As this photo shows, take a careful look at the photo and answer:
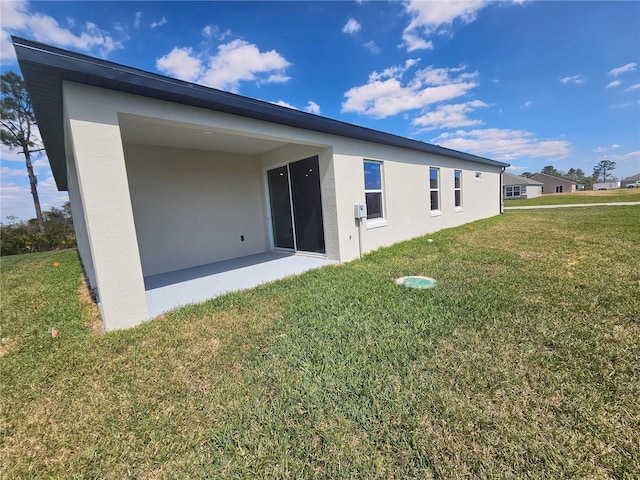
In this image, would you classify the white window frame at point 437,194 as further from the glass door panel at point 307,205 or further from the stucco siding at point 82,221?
the stucco siding at point 82,221

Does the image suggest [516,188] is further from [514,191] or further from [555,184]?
[555,184]

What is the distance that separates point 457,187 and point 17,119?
89.9 ft

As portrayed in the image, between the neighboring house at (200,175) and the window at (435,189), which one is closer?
the neighboring house at (200,175)

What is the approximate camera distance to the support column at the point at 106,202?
3.21m

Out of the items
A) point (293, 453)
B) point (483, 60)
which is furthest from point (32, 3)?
point (483, 60)

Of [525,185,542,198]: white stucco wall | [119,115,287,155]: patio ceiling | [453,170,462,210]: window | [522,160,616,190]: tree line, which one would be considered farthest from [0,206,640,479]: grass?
[522,160,616,190]: tree line

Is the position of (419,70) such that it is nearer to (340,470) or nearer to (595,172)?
(340,470)

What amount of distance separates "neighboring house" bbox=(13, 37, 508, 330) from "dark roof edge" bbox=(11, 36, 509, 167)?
0.05 feet

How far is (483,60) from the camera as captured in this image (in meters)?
11.6

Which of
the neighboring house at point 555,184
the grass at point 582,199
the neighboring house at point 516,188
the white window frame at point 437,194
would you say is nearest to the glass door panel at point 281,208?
the white window frame at point 437,194

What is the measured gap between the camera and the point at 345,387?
2.17m

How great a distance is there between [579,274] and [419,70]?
37.7 ft

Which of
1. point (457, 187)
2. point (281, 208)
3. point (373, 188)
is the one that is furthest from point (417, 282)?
point (457, 187)

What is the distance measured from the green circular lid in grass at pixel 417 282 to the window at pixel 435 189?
617 centimetres
